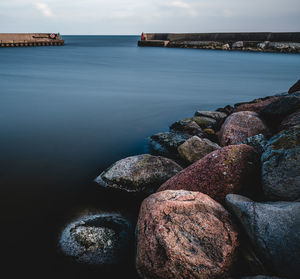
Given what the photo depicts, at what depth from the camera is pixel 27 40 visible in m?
47.2

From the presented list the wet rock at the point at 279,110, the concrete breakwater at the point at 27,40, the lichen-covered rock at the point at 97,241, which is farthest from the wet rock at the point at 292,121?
the concrete breakwater at the point at 27,40

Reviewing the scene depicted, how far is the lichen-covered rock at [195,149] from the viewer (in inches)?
186

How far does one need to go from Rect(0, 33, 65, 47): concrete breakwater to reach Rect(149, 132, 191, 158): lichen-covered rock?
4711cm

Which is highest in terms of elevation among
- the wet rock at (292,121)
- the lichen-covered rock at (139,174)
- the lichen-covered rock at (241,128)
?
the wet rock at (292,121)

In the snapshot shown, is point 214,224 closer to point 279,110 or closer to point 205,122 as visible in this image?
point 279,110

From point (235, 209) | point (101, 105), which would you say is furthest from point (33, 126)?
point (235, 209)

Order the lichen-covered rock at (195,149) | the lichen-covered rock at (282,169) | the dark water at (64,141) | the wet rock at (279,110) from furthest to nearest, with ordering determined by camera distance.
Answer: the wet rock at (279,110) < the lichen-covered rock at (195,149) < the dark water at (64,141) < the lichen-covered rock at (282,169)

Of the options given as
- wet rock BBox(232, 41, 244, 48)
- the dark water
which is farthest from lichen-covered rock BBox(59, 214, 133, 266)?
wet rock BBox(232, 41, 244, 48)

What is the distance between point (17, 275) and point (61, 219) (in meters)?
0.91

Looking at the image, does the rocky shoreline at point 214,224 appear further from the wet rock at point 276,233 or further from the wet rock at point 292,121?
the wet rock at point 292,121

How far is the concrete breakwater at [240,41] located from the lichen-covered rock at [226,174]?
43660mm

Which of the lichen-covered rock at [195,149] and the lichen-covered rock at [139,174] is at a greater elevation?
the lichen-covered rock at [195,149]

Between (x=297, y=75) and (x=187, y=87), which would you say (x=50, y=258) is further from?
(x=297, y=75)

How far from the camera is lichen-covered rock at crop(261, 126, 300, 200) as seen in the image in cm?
263
